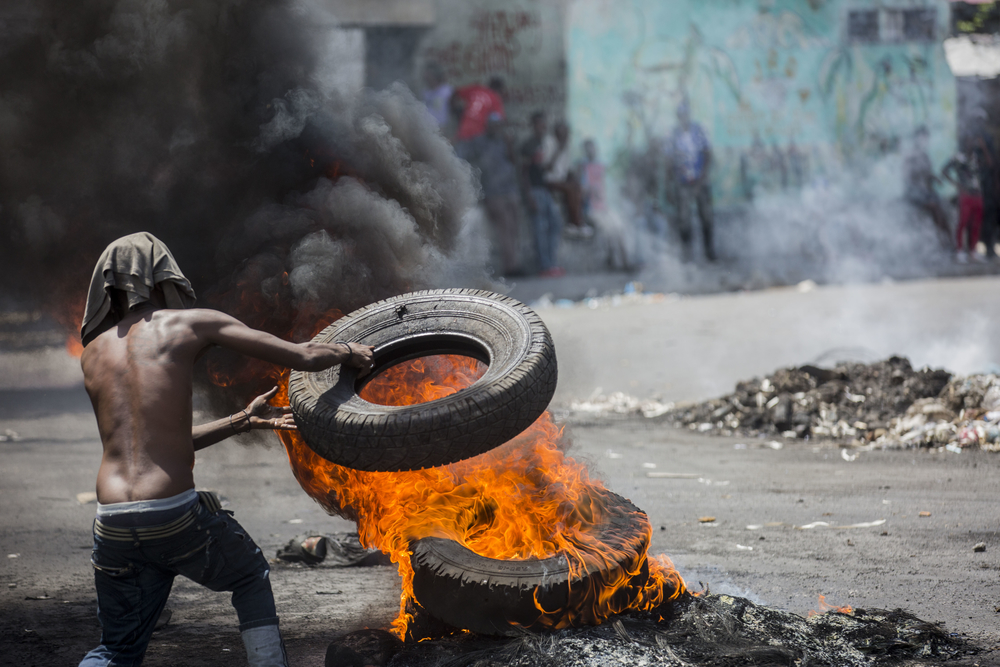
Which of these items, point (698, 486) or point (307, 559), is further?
point (698, 486)

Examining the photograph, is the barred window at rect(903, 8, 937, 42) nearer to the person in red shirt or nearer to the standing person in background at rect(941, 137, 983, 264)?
the standing person in background at rect(941, 137, 983, 264)

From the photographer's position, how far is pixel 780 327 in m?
13.1

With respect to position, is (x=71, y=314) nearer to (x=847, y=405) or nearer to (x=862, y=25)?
(x=847, y=405)

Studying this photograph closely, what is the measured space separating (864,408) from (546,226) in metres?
10.9

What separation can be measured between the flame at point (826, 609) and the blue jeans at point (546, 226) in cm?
1466

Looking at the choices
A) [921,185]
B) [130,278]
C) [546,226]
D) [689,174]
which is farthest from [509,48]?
[130,278]

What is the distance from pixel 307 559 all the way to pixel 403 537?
1.72 metres

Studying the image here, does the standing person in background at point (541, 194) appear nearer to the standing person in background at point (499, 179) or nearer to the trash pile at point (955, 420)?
the standing person in background at point (499, 179)

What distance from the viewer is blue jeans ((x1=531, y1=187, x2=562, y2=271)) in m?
18.8

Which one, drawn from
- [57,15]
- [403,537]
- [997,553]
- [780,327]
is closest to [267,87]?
[57,15]

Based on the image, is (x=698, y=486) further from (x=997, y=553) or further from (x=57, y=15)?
(x=57, y=15)

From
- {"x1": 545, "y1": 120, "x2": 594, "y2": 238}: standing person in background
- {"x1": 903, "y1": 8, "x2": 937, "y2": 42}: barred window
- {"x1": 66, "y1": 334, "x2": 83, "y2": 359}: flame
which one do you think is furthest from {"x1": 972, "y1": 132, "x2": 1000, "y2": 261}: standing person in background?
{"x1": 66, "y1": 334, "x2": 83, "y2": 359}: flame

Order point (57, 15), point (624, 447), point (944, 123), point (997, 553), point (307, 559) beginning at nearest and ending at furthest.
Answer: point (997, 553) → point (307, 559) → point (57, 15) → point (624, 447) → point (944, 123)

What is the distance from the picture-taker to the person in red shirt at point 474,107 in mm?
18500
